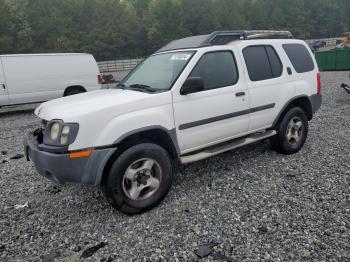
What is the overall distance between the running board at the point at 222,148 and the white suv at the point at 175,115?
13 millimetres

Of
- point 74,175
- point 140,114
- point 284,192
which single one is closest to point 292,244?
point 284,192

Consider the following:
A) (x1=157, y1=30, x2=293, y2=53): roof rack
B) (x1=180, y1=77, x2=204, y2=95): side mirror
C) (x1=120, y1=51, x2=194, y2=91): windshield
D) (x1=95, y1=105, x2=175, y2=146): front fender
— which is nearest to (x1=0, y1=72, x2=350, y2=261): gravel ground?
(x1=95, y1=105, x2=175, y2=146): front fender

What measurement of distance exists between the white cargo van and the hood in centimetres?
715

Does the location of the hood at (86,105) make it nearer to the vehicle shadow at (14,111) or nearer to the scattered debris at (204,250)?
the scattered debris at (204,250)

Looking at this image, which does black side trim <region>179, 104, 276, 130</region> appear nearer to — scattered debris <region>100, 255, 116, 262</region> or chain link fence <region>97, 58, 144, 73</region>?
scattered debris <region>100, 255, 116, 262</region>

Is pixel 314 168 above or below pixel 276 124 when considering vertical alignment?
below

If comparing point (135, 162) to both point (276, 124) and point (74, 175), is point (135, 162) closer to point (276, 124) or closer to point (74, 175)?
point (74, 175)

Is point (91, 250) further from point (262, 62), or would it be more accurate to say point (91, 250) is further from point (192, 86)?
point (262, 62)

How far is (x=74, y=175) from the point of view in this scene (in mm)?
3100

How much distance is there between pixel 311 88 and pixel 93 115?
388 centimetres

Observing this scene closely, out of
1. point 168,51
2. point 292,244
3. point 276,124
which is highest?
point 168,51

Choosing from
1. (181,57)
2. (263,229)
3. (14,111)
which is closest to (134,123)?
(181,57)

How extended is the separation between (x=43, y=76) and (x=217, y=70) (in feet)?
26.5

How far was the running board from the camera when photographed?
3818 mm
